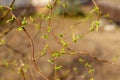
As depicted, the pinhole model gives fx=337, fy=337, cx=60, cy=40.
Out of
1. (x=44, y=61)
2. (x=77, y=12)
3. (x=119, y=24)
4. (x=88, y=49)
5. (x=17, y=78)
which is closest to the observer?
(x=17, y=78)

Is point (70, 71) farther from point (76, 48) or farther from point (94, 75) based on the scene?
point (76, 48)

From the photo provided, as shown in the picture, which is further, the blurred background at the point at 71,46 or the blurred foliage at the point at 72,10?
the blurred foliage at the point at 72,10

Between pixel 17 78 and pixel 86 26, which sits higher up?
pixel 17 78

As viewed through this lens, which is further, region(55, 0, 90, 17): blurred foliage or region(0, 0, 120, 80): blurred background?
region(55, 0, 90, 17): blurred foliage

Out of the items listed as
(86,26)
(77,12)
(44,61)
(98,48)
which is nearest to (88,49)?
(98,48)

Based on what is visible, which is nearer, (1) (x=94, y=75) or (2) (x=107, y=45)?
(1) (x=94, y=75)

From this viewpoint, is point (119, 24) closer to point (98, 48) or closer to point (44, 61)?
point (98, 48)

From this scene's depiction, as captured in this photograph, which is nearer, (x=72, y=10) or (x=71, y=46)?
(x=71, y=46)

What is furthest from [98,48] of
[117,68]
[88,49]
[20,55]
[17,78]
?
[17,78]

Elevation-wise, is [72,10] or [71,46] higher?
[71,46]

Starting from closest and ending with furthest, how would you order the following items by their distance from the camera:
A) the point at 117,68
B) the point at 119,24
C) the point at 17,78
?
the point at 17,78 < the point at 117,68 < the point at 119,24
